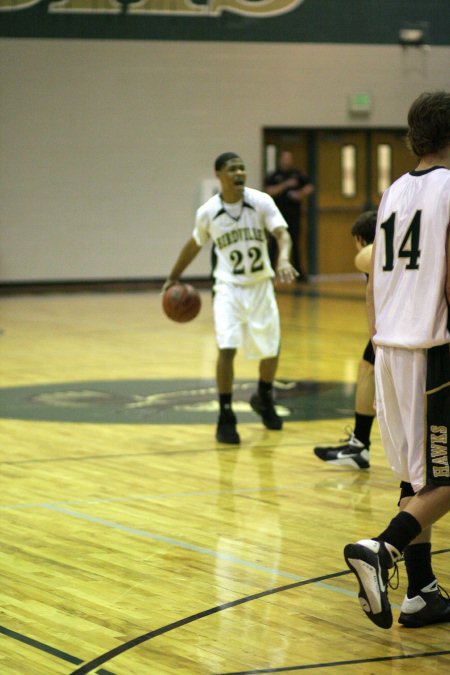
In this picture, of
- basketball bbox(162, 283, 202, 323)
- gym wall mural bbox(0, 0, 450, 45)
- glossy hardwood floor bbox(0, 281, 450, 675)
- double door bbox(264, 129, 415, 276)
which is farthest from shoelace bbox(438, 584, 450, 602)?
double door bbox(264, 129, 415, 276)

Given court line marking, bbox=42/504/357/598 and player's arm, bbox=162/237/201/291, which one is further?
player's arm, bbox=162/237/201/291

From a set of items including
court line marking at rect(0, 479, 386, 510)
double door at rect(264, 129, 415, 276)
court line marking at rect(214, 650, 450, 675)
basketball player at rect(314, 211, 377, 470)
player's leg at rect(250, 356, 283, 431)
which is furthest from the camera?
double door at rect(264, 129, 415, 276)

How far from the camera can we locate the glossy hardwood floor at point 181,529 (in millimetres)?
3809

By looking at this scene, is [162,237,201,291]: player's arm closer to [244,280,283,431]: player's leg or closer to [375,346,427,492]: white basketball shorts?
[244,280,283,431]: player's leg

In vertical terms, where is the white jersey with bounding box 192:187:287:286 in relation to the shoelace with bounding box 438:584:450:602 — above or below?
above

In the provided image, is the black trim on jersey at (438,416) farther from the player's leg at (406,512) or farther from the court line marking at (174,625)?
the court line marking at (174,625)

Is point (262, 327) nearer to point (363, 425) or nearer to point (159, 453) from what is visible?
point (159, 453)

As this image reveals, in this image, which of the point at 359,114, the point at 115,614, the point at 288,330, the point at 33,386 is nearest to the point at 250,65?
the point at 359,114

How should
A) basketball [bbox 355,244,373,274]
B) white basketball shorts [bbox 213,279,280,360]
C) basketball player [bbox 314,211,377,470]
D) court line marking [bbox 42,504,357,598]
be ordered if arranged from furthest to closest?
1. white basketball shorts [bbox 213,279,280,360]
2. basketball player [bbox 314,211,377,470]
3. basketball [bbox 355,244,373,274]
4. court line marking [bbox 42,504,357,598]

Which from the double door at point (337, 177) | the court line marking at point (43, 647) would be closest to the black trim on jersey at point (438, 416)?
the court line marking at point (43, 647)

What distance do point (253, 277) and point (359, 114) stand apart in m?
13.1

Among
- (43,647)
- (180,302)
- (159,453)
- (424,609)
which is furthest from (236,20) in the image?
(43,647)

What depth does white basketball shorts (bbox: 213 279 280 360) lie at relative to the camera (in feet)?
24.5

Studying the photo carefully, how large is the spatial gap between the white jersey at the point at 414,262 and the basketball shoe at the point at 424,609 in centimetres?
85
